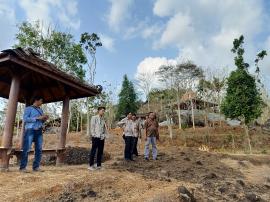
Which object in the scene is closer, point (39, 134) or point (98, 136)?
point (39, 134)

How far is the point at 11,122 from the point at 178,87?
1164 inches

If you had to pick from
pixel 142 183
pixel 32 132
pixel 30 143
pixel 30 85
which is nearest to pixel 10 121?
pixel 32 132

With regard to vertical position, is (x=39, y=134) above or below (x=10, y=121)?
below

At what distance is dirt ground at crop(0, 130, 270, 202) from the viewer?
19.3 feet

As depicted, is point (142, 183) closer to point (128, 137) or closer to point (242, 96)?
point (128, 137)

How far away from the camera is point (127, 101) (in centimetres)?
4303

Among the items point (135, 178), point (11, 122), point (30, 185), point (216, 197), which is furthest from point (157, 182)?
point (11, 122)

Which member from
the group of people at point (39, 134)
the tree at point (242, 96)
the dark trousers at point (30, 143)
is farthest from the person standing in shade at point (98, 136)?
the tree at point (242, 96)

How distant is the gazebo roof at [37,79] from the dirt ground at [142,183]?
100 inches

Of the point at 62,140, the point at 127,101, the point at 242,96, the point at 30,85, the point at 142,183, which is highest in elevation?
the point at 127,101

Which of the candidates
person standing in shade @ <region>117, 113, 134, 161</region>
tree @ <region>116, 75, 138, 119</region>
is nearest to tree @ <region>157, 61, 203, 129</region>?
tree @ <region>116, 75, 138, 119</region>

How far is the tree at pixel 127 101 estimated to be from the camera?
42844 mm

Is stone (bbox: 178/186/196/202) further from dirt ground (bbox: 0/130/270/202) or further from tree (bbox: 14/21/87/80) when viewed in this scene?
tree (bbox: 14/21/87/80)

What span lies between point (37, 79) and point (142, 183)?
18.3 feet
